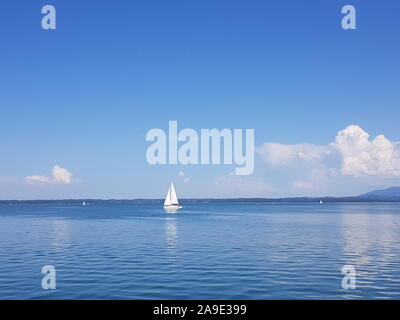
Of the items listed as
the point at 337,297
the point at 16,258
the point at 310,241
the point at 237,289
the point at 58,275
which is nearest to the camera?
the point at 337,297

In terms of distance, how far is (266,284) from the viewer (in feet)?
114

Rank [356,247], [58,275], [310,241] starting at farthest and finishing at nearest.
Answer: [310,241] < [356,247] < [58,275]

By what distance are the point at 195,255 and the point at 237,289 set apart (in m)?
22.2

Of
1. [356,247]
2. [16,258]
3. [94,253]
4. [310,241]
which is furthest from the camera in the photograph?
[310,241]
